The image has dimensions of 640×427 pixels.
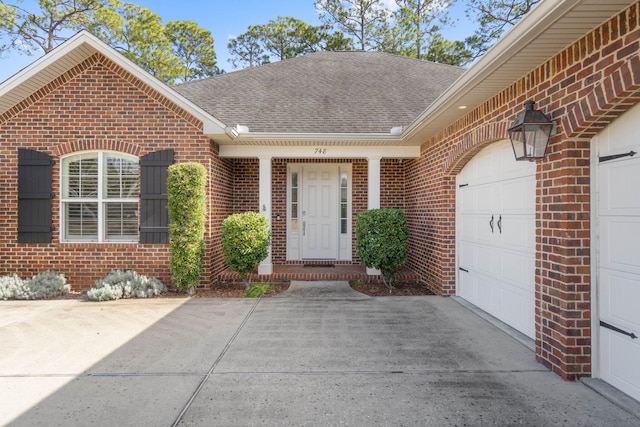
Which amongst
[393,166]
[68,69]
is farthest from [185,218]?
[393,166]

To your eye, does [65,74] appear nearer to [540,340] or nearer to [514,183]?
[514,183]

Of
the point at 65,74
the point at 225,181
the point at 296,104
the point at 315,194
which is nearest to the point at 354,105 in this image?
the point at 296,104

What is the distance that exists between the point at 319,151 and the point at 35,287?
5.51 m

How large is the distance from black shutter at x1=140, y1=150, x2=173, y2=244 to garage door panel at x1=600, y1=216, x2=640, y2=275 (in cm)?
620

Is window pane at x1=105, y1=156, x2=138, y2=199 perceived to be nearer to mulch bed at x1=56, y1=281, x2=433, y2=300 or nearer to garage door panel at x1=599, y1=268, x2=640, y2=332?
mulch bed at x1=56, y1=281, x2=433, y2=300

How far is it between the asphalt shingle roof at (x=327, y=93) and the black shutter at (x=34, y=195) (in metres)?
3.23

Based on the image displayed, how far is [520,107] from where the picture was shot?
393cm

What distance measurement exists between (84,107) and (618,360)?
26.7 feet

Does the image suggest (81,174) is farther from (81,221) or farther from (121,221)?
(121,221)

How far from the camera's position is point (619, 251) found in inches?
117

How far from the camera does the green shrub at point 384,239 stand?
253 inches

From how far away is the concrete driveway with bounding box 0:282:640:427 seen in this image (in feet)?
8.96

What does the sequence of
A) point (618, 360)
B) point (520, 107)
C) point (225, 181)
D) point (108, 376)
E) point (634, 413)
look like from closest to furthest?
point (634, 413)
point (618, 360)
point (108, 376)
point (520, 107)
point (225, 181)

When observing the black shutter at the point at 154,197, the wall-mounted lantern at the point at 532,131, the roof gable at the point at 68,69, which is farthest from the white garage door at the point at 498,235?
the black shutter at the point at 154,197
